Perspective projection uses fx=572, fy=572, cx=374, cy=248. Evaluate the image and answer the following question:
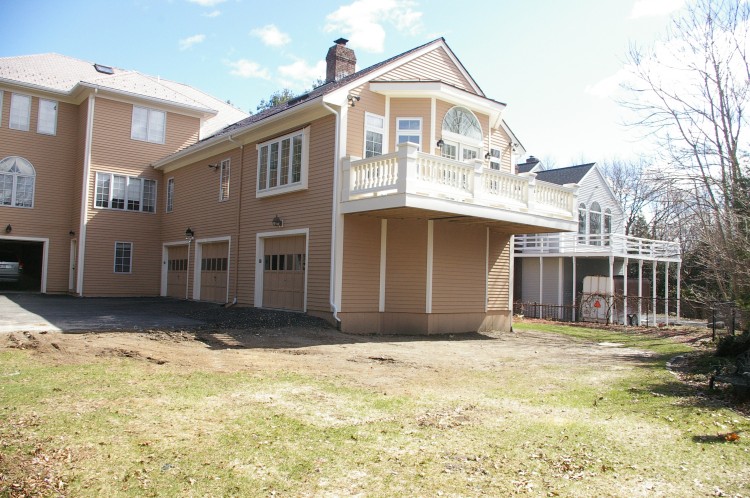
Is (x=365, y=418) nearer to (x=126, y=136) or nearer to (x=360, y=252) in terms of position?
(x=360, y=252)

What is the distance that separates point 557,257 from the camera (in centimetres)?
2627

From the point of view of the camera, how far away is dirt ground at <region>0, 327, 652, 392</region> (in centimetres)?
910

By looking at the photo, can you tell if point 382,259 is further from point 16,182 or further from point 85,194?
point 16,182

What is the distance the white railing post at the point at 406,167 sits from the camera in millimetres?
12703

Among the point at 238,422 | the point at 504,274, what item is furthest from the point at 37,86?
the point at 238,422

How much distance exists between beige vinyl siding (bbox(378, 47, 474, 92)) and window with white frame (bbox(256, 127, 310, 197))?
9.39 feet

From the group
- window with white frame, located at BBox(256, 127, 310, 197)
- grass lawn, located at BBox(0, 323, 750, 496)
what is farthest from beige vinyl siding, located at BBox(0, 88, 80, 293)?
grass lawn, located at BBox(0, 323, 750, 496)

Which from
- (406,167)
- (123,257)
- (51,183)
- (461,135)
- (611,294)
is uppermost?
(461,135)

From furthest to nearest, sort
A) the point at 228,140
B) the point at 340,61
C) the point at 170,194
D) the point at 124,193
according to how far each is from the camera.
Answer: the point at 170,194
the point at 124,193
the point at 340,61
the point at 228,140

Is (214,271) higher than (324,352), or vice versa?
(214,271)

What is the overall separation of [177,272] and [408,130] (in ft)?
40.8

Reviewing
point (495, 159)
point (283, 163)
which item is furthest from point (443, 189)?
point (283, 163)

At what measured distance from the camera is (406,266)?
50.2ft

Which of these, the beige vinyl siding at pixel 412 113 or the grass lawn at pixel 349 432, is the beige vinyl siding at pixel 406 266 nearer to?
the beige vinyl siding at pixel 412 113
